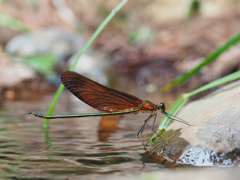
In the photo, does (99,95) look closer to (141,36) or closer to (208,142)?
(208,142)

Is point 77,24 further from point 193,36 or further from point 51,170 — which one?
point 51,170

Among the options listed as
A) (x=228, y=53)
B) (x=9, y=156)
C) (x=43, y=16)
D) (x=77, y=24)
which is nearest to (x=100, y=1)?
(x=77, y=24)

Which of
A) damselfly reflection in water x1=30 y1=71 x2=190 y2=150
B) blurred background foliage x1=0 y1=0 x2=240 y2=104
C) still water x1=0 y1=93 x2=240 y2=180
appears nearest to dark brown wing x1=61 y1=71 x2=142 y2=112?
damselfly reflection in water x1=30 y1=71 x2=190 y2=150

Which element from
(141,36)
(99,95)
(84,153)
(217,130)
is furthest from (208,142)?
(141,36)

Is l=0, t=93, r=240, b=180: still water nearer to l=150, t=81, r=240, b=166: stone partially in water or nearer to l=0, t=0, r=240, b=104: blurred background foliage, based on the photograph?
l=150, t=81, r=240, b=166: stone partially in water

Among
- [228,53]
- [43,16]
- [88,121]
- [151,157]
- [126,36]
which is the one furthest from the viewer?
[43,16]

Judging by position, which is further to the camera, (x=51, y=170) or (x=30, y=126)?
(x=30, y=126)
